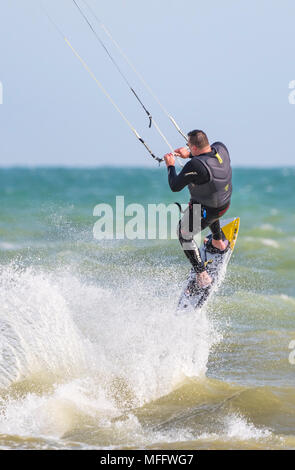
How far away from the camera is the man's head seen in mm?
6891

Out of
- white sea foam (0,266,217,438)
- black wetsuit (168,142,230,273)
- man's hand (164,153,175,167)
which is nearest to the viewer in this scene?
white sea foam (0,266,217,438)

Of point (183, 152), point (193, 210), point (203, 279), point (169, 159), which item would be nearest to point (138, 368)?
point (203, 279)

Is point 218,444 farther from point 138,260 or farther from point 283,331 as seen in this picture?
point 138,260

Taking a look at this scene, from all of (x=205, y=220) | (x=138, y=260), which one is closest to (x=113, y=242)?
(x=138, y=260)

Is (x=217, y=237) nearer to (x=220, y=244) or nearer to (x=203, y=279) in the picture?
(x=220, y=244)

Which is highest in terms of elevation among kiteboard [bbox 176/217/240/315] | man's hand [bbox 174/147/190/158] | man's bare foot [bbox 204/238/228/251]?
man's hand [bbox 174/147/190/158]

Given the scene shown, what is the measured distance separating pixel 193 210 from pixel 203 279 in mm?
988

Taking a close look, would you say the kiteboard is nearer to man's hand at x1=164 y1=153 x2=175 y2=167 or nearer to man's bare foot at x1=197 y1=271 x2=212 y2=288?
man's bare foot at x1=197 y1=271 x2=212 y2=288

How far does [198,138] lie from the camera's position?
6.89 meters

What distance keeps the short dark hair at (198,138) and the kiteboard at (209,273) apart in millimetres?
1506

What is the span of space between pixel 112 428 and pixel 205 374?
187 cm

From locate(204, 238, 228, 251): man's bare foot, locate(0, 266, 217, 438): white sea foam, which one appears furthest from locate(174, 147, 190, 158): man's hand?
locate(0, 266, 217, 438): white sea foam

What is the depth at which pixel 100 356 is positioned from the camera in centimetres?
712

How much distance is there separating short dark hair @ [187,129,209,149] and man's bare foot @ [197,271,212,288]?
1601 millimetres
